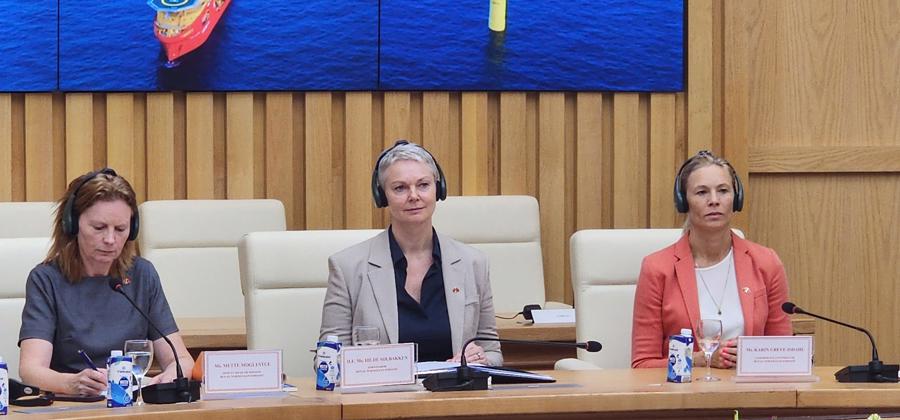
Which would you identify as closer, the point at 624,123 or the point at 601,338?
the point at 601,338

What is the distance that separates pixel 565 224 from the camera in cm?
598

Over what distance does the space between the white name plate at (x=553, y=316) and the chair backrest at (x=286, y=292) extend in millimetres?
933

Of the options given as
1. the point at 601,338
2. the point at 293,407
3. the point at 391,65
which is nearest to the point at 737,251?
the point at 601,338

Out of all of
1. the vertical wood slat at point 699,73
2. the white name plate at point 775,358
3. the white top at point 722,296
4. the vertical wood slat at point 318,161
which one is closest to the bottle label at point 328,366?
the white name plate at point 775,358

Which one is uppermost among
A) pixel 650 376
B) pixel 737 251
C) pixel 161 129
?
pixel 161 129

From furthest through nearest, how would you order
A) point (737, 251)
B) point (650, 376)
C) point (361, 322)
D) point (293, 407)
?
point (737, 251), point (361, 322), point (650, 376), point (293, 407)

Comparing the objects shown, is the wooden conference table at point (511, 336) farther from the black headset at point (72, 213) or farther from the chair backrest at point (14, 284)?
the black headset at point (72, 213)

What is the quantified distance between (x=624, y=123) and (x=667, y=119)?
0.20 meters

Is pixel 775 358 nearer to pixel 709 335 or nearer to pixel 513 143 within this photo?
pixel 709 335

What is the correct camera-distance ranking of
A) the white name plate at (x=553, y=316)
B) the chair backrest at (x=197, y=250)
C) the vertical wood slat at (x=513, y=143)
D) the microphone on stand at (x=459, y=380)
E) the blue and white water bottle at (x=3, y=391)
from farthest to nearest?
the vertical wood slat at (x=513, y=143)
the chair backrest at (x=197, y=250)
the white name plate at (x=553, y=316)
the microphone on stand at (x=459, y=380)
the blue and white water bottle at (x=3, y=391)

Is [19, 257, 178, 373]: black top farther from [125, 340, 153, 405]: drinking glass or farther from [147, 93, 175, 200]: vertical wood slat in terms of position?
[147, 93, 175, 200]: vertical wood slat

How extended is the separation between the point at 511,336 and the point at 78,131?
2.23 meters

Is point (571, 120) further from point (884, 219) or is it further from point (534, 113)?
point (884, 219)

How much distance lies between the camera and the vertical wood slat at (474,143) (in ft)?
19.1
